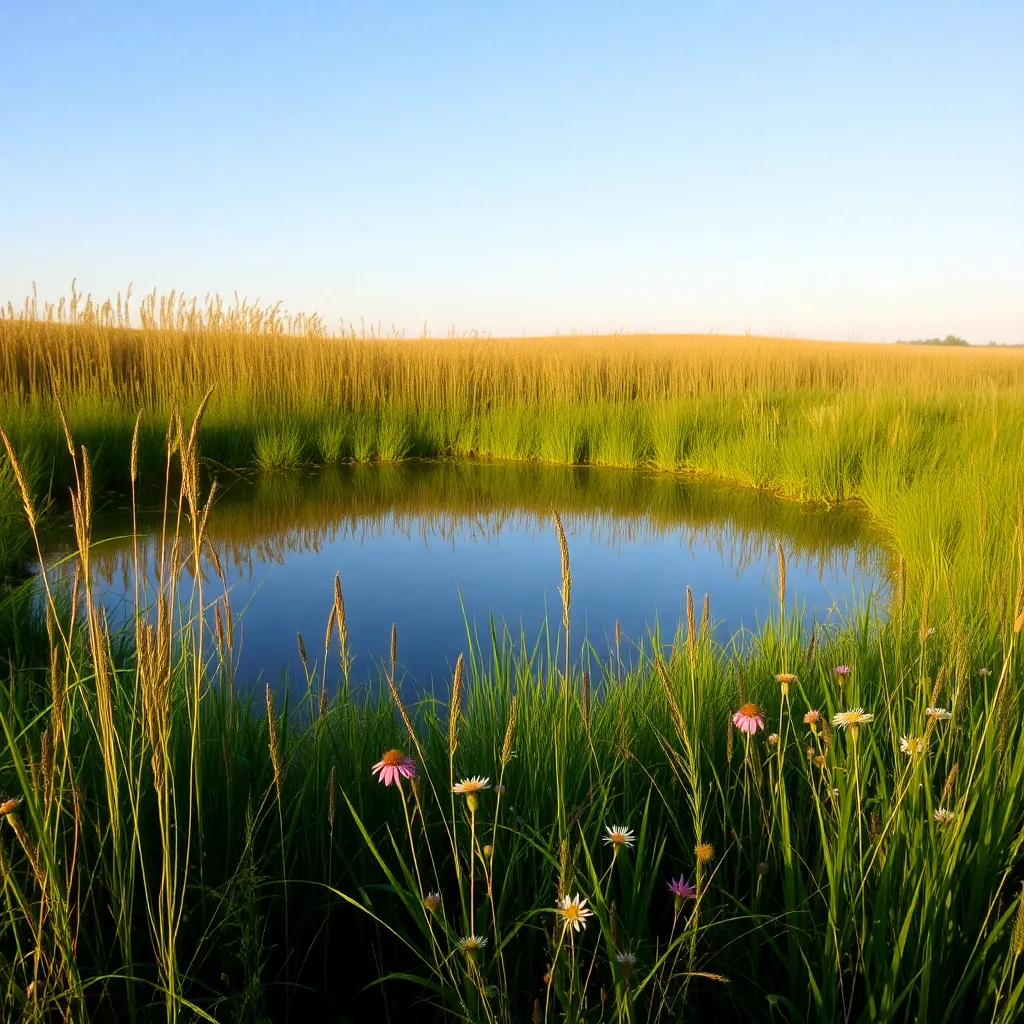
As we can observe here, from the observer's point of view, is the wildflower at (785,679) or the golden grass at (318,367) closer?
the wildflower at (785,679)

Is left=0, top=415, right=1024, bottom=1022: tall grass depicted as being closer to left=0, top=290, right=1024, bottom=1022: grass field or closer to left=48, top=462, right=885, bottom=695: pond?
left=0, top=290, right=1024, bottom=1022: grass field

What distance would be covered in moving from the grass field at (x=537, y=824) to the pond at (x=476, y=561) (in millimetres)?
252

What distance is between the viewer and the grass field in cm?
81

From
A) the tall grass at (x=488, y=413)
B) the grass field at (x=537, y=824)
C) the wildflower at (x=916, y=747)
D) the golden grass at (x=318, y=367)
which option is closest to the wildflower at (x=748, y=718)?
the grass field at (x=537, y=824)

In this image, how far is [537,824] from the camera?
1.14 meters

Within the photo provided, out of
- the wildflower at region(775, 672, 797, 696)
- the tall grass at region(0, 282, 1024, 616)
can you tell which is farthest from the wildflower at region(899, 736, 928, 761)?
Answer: the tall grass at region(0, 282, 1024, 616)

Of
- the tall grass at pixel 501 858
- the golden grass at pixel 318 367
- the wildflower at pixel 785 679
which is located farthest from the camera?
the golden grass at pixel 318 367

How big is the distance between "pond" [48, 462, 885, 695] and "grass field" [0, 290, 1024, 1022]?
0.83 feet

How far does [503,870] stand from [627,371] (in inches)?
363

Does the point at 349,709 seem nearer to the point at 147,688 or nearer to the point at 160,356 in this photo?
the point at 147,688

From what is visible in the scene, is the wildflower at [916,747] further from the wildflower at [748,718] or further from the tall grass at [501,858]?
the wildflower at [748,718]

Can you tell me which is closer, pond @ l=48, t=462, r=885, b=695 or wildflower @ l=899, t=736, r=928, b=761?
wildflower @ l=899, t=736, r=928, b=761

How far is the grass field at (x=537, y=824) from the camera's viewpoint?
0.81m

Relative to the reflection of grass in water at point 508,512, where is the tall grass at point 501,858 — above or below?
above
